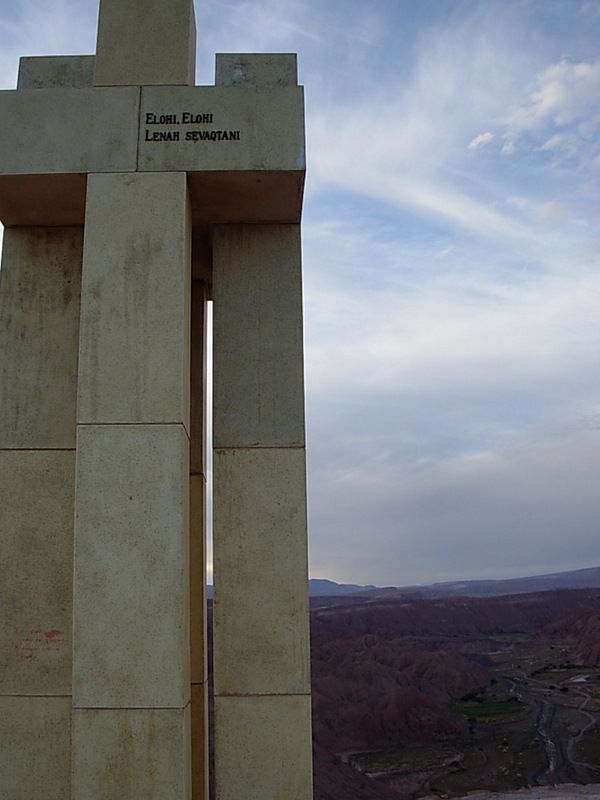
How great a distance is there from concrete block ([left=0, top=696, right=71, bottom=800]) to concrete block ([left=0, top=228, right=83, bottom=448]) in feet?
8.01

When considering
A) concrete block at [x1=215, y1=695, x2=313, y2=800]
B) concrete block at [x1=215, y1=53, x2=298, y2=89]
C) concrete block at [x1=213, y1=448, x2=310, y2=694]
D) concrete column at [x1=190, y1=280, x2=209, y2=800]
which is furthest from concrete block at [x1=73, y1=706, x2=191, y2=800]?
concrete block at [x1=215, y1=53, x2=298, y2=89]

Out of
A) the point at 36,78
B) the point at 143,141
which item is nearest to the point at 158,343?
the point at 143,141

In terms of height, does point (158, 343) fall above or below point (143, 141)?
below

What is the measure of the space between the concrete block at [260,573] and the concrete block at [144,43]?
3.72 meters

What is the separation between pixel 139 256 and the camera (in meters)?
7.30

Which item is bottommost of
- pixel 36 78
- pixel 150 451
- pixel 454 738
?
pixel 454 738

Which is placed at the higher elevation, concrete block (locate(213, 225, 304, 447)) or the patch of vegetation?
concrete block (locate(213, 225, 304, 447))

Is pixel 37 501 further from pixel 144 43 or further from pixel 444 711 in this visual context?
pixel 444 711

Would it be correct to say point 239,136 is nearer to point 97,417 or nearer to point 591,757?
point 97,417

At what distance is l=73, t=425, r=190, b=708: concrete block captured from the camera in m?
6.56

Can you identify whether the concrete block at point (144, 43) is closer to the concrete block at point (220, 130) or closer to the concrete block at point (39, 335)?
the concrete block at point (220, 130)

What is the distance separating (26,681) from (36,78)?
234 inches

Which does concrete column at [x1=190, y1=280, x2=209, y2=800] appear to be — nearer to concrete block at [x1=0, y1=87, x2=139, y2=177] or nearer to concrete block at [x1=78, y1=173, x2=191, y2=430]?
concrete block at [x1=78, y1=173, x2=191, y2=430]

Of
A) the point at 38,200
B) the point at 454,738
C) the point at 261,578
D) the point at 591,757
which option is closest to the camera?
the point at 261,578
